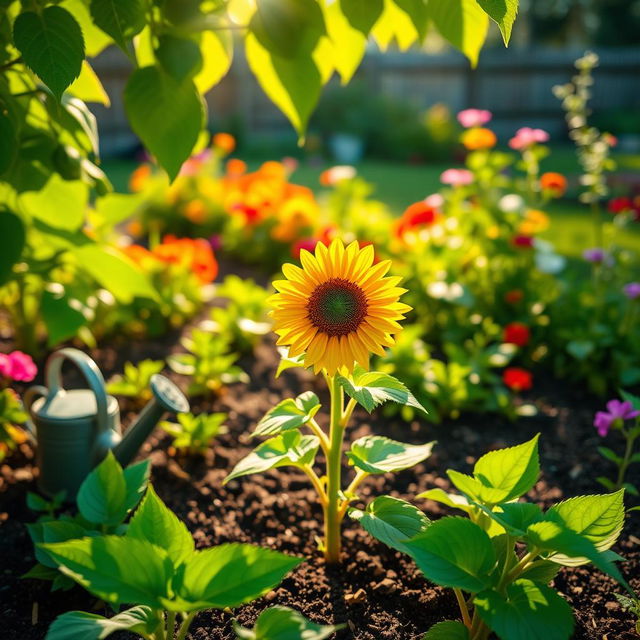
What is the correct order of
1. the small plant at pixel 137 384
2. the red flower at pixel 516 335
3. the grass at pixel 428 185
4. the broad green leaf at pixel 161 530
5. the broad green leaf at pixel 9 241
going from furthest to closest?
the grass at pixel 428 185 < the red flower at pixel 516 335 < the small plant at pixel 137 384 < the broad green leaf at pixel 9 241 < the broad green leaf at pixel 161 530

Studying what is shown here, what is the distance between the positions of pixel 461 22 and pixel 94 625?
4.08 feet

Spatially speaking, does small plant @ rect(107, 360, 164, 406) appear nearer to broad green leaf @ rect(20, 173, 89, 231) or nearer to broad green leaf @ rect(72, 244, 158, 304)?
broad green leaf @ rect(72, 244, 158, 304)

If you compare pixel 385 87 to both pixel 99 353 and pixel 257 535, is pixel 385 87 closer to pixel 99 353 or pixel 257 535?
pixel 99 353

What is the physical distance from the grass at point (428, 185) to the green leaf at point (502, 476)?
2.03m

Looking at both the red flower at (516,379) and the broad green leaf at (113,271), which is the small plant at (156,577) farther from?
the red flower at (516,379)

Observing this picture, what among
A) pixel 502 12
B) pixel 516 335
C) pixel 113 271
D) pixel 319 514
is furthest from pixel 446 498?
pixel 516 335

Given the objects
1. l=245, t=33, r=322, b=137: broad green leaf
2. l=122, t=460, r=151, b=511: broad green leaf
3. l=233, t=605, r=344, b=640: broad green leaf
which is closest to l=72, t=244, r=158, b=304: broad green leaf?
l=122, t=460, r=151, b=511: broad green leaf

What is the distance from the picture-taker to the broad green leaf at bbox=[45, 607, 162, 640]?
1056mm

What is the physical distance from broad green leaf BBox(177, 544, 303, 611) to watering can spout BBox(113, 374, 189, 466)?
25.8 inches

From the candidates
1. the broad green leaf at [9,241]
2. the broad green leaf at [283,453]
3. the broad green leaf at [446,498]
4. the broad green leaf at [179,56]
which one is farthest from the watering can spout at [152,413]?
the broad green leaf at [179,56]

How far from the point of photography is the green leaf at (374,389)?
1237 millimetres

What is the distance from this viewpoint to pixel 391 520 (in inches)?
54.9

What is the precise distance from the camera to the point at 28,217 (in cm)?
204

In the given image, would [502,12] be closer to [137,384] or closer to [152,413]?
[152,413]
